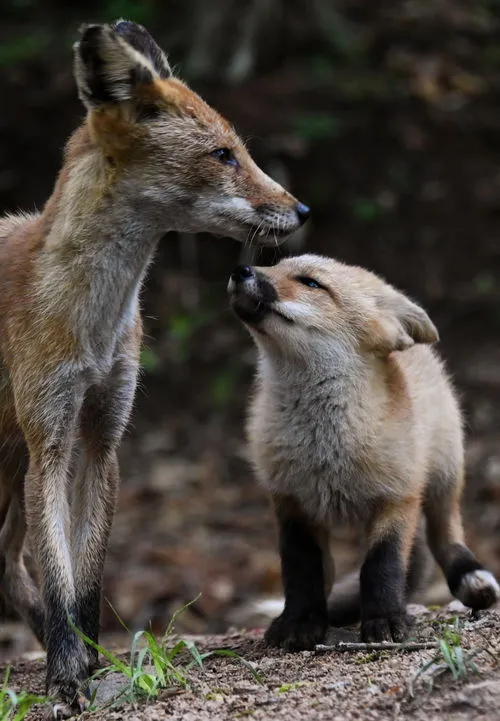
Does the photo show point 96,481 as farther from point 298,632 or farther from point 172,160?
point 172,160

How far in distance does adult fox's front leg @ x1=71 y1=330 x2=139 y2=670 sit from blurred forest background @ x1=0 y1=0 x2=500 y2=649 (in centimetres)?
426

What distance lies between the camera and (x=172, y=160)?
615 centimetres

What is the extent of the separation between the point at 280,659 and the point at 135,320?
2098mm

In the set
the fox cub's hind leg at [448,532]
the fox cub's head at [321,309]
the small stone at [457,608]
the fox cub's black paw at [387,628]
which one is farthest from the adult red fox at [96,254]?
the small stone at [457,608]

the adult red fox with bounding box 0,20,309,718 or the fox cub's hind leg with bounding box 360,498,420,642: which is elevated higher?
→ the adult red fox with bounding box 0,20,309,718

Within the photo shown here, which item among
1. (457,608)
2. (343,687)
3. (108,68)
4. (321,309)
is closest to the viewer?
(343,687)

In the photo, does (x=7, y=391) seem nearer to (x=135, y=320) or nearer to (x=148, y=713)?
(x=135, y=320)

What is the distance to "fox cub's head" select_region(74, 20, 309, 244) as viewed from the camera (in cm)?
607

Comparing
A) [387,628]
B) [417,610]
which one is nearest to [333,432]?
[387,628]

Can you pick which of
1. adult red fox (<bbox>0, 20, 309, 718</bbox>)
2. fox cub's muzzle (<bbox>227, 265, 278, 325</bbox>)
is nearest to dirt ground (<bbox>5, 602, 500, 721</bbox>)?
adult red fox (<bbox>0, 20, 309, 718</bbox>)

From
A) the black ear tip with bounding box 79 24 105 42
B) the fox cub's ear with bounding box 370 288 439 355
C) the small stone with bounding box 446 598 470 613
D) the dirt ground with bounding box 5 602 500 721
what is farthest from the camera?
the small stone with bounding box 446 598 470 613

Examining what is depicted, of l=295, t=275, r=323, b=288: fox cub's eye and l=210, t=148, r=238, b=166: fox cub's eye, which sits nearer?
l=210, t=148, r=238, b=166: fox cub's eye

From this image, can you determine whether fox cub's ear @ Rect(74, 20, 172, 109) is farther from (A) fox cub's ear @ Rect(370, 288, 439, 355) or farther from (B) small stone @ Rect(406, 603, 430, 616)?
(B) small stone @ Rect(406, 603, 430, 616)

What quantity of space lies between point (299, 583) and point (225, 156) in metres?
2.47
